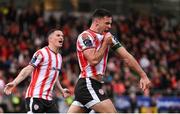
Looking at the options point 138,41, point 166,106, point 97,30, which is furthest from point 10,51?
point 97,30

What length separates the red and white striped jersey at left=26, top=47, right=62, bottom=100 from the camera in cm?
913

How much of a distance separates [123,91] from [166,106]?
1.69m

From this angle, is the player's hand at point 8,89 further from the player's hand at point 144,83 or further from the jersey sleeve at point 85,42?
the player's hand at point 144,83

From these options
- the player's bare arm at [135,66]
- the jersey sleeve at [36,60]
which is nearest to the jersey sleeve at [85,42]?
the player's bare arm at [135,66]

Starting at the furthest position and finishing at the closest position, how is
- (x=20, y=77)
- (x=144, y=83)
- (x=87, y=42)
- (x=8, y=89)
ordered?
(x=20, y=77) < (x=8, y=89) < (x=87, y=42) < (x=144, y=83)

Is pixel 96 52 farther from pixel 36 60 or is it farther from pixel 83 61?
pixel 36 60

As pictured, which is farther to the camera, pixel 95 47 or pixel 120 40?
pixel 120 40

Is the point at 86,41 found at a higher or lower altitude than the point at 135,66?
higher

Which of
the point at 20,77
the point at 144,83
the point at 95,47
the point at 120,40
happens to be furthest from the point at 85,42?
the point at 120,40

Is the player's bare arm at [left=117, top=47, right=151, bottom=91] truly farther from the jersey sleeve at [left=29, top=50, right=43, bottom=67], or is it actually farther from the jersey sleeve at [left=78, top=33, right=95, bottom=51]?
the jersey sleeve at [left=29, top=50, right=43, bottom=67]

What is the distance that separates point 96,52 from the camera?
7695mm

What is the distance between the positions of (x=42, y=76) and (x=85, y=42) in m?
1.54

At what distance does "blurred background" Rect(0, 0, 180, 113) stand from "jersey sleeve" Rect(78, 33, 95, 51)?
24.8 ft

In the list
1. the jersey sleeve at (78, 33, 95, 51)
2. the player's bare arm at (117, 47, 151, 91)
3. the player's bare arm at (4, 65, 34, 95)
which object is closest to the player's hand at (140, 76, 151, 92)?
the player's bare arm at (117, 47, 151, 91)
